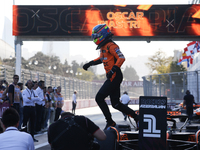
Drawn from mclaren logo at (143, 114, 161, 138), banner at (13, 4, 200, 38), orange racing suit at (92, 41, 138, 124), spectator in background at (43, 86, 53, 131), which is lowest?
spectator in background at (43, 86, 53, 131)

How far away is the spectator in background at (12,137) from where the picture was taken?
3734 millimetres

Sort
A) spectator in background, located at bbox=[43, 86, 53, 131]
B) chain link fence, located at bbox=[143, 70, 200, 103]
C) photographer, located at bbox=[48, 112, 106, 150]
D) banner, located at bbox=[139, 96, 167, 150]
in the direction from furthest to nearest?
chain link fence, located at bbox=[143, 70, 200, 103] → spectator in background, located at bbox=[43, 86, 53, 131] → banner, located at bbox=[139, 96, 167, 150] → photographer, located at bbox=[48, 112, 106, 150]

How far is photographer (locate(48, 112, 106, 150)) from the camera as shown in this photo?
402cm

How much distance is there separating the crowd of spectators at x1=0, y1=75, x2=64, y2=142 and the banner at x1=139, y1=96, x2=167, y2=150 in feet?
11.7

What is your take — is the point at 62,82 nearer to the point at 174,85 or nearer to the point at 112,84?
the point at 174,85

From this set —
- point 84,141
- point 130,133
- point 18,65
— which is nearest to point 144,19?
point 18,65

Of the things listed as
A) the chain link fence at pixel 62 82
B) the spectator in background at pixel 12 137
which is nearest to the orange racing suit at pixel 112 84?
the spectator in background at pixel 12 137

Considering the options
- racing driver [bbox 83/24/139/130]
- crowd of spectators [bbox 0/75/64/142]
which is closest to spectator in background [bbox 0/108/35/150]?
racing driver [bbox 83/24/139/130]

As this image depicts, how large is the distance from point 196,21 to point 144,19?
261cm

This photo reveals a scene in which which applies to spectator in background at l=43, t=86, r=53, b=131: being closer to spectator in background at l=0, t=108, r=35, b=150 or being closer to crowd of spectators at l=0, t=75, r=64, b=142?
crowd of spectators at l=0, t=75, r=64, b=142

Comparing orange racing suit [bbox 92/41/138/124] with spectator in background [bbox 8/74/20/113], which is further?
spectator in background [bbox 8/74/20/113]

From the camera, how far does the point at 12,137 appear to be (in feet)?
12.4

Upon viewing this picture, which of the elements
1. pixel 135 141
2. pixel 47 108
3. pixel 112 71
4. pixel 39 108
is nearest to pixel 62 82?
pixel 47 108

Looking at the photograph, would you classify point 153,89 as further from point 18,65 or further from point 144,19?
point 18,65
